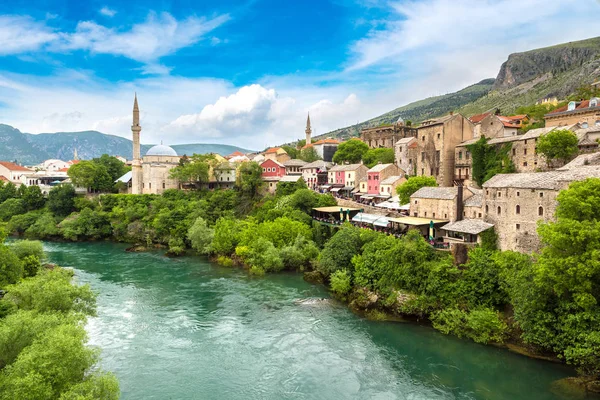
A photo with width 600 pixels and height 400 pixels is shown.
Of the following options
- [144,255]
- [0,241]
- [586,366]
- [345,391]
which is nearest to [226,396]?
[345,391]

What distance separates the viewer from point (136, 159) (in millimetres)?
67688

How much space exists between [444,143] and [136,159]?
50159mm

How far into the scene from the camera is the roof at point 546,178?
22828 mm

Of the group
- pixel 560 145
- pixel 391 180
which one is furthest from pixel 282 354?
pixel 391 180

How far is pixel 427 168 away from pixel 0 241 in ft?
131

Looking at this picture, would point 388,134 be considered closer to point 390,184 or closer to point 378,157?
point 378,157

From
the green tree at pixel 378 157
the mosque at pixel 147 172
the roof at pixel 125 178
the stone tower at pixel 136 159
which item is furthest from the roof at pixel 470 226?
the roof at pixel 125 178

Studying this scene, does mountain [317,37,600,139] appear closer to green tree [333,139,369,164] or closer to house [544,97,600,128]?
house [544,97,600,128]

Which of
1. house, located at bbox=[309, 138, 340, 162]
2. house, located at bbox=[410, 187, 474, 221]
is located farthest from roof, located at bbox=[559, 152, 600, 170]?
house, located at bbox=[309, 138, 340, 162]

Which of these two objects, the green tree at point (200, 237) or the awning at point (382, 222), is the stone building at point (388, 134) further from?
the green tree at point (200, 237)

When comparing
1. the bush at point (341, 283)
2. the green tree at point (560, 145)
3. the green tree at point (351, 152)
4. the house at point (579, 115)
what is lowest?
the bush at point (341, 283)

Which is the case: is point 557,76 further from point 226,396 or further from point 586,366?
point 226,396

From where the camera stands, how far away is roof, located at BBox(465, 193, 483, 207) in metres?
30.3

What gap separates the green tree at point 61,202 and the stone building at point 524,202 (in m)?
63.2
